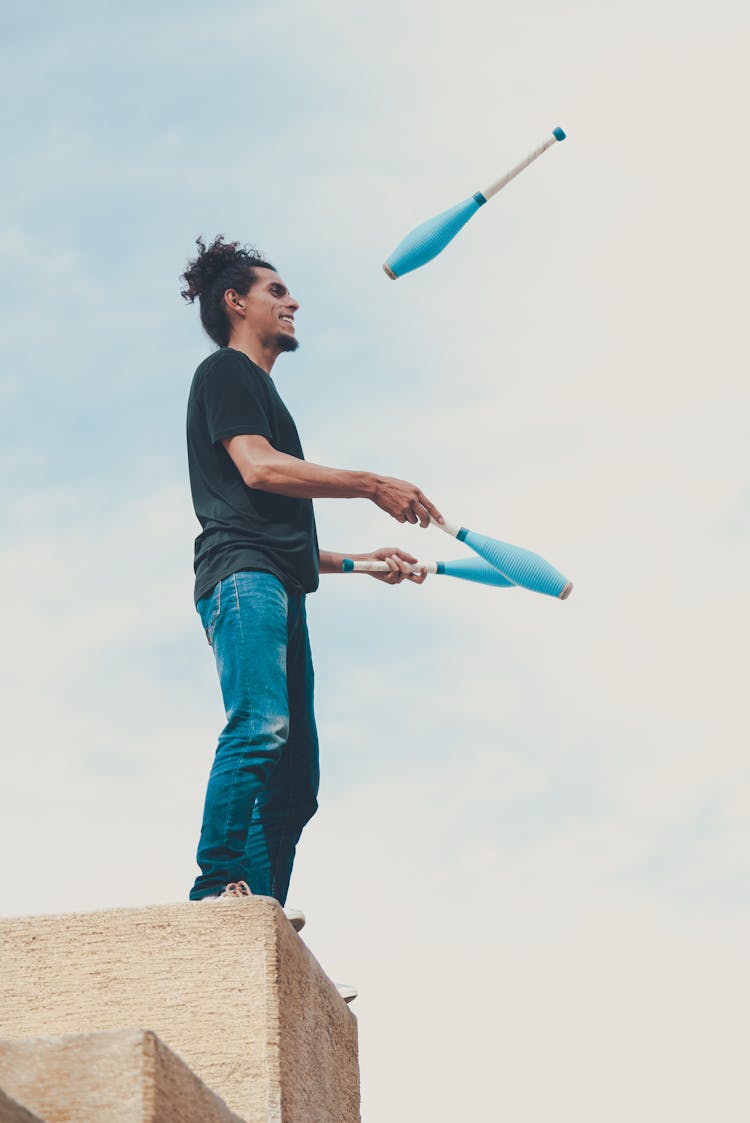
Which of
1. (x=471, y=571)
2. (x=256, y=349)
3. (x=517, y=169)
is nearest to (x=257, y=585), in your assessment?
(x=256, y=349)

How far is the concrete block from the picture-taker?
8.68 feet

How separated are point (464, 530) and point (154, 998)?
183 cm

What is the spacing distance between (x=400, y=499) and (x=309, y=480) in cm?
33

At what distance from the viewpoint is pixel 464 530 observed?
493 cm

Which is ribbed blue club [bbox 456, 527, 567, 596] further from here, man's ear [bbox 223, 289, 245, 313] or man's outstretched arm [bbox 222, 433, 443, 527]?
man's ear [bbox 223, 289, 245, 313]

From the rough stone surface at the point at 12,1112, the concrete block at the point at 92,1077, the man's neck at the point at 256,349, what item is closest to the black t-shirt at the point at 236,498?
the man's neck at the point at 256,349

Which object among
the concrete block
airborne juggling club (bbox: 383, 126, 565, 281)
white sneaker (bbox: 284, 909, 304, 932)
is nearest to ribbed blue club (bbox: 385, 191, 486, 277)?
airborne juggling club (bbox: 383, 126, 565, 281)

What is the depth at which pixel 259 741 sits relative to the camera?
13.4ft

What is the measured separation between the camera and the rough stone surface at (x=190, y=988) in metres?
3.69

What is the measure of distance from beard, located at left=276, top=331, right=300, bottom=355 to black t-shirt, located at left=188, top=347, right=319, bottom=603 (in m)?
0.24

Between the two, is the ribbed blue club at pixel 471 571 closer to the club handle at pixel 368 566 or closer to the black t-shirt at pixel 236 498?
the club handle at pixel 368 566

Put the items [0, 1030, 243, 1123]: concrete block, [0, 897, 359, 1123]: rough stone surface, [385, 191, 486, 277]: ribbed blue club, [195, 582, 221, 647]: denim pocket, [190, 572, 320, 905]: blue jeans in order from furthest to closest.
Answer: [385, 191, 486, 277]: ribbed blue club → [195, 582, 221, 647]: denim pocket → [190, 572, 320, 905]: blue jeans → [0, 897, 359, 1123]: rough stone surface → [0, 1030, 243, 1123]: concrete block

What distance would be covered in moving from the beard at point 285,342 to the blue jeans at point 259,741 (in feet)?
2.84

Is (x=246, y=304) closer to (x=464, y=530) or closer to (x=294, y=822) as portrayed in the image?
(x=464, y=530)
